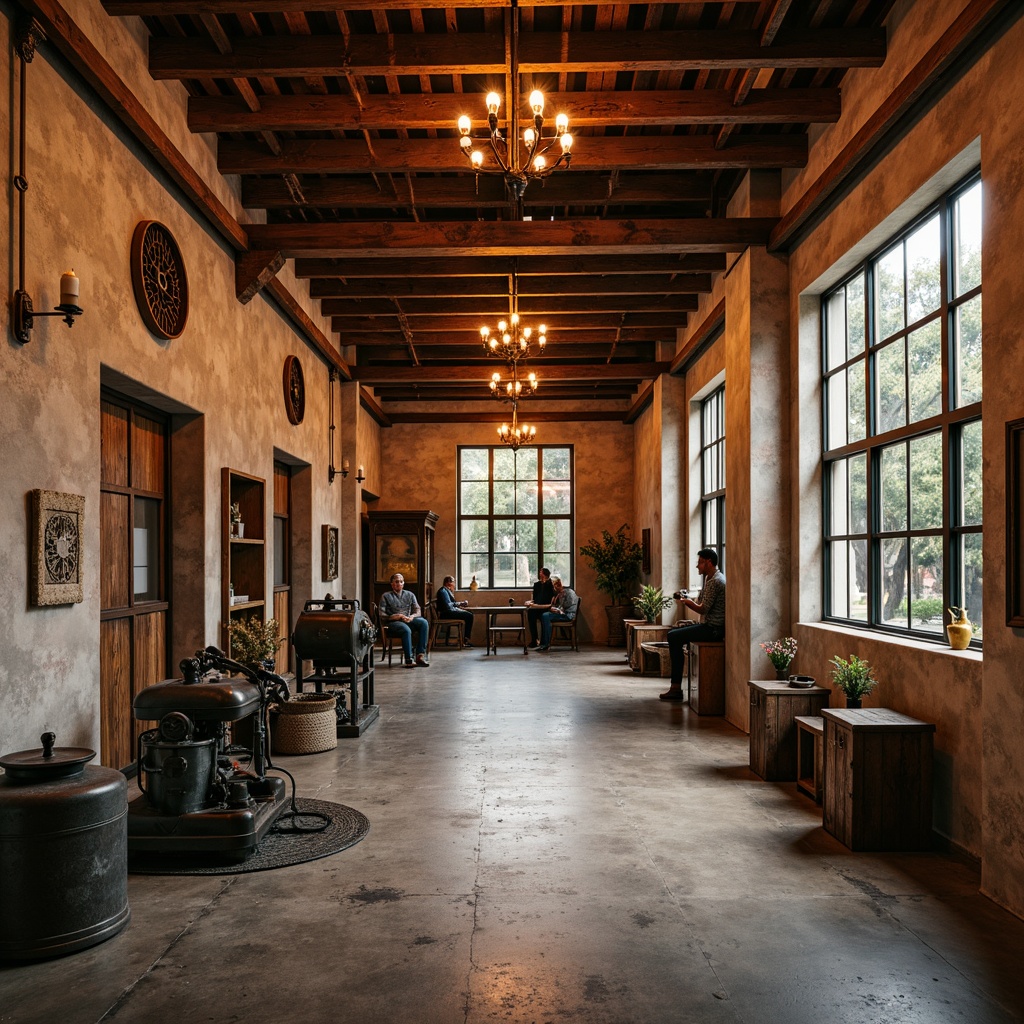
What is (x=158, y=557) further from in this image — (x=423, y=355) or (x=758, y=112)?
(x=423, y=355)

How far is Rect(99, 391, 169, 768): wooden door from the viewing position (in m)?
5.38

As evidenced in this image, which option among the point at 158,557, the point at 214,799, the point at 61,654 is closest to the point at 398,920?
the point at 214,799

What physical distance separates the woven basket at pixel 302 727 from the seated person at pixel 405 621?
5301mm

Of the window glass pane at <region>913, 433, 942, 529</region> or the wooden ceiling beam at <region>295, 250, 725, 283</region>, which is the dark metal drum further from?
the wooden ceiling beam at <region>295, 250, 725, 283</region>

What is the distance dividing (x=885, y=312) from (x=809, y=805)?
125 inches

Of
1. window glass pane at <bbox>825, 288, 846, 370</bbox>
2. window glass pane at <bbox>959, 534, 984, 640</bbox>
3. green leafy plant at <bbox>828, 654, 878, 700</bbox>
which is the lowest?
green leafy plant at <bbox>828, 654, 878, 700</bbox>

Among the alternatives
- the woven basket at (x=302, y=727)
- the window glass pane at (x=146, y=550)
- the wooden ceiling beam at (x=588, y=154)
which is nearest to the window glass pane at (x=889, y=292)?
the wooden ceiling beam at (x=588, y=154)

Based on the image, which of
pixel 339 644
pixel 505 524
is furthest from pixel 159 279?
pixel 505 524

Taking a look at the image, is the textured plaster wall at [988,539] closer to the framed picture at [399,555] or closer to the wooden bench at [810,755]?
the wooden bench at [810,755]

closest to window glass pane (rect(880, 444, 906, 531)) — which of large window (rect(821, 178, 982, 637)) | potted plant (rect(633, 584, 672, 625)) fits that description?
large window (rect(821, 178, 982, 637))

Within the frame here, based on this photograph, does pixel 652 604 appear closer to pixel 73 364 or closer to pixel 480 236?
pixel 480 236

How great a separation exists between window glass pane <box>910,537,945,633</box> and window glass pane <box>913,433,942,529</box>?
0.38 feet

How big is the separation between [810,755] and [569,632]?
1032cm

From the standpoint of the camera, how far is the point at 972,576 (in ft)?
14.8
